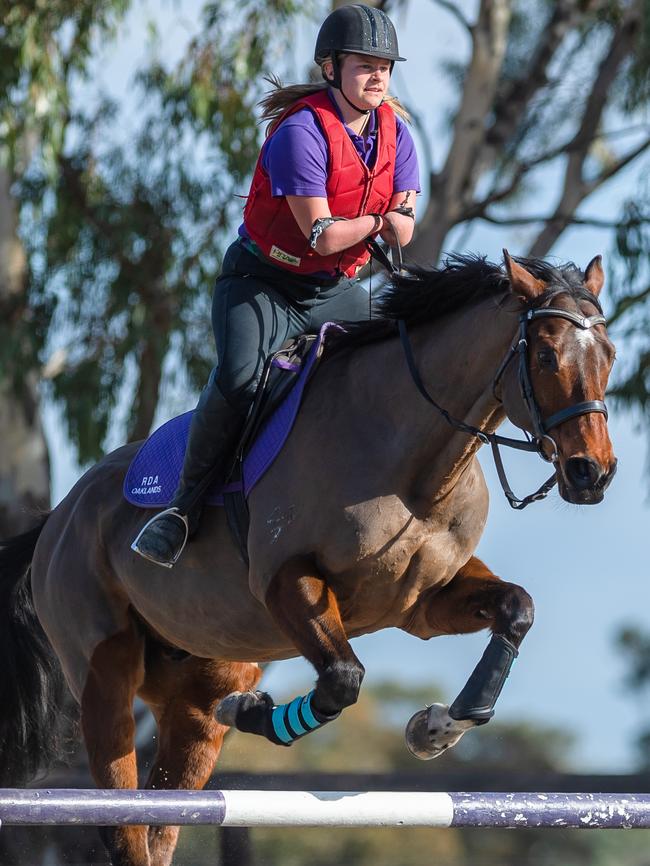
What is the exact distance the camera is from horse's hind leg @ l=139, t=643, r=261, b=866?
19.8 feet

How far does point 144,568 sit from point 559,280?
85.2 inches

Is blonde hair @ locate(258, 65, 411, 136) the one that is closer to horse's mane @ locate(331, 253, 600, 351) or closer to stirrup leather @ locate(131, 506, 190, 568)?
horse's mane @ locate(331, 253, 600, 351)

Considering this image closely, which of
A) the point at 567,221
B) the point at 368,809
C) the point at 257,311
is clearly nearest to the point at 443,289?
the point at 257,311

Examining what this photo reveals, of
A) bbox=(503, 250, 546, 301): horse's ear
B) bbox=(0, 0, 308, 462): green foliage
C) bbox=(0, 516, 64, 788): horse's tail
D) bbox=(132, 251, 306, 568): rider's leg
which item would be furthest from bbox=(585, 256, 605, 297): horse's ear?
bbox=(0, 0, 308, 462): green foliage

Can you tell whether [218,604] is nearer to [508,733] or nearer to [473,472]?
[473,472]

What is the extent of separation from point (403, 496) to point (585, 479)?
83cm

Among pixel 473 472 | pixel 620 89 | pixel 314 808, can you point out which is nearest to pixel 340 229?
pixel 473 472

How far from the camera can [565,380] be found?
405 centimetres

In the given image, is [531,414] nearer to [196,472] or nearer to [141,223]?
[196,472]

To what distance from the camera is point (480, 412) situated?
4.48 metres

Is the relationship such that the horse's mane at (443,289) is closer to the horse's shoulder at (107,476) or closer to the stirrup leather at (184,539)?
the stirrup leather at (184,539)

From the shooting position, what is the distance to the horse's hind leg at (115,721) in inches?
219

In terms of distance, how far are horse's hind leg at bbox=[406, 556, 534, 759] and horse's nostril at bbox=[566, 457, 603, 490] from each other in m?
0.83

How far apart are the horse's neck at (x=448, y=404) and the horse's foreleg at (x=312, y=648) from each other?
45 cm
